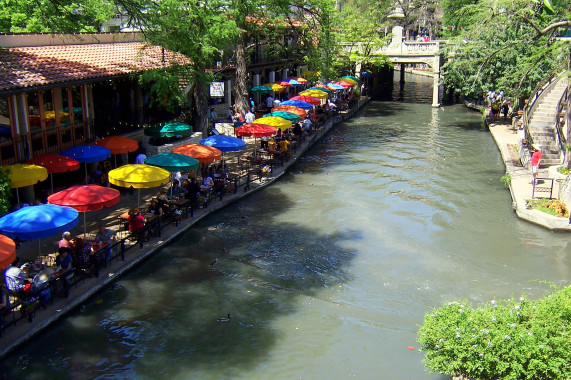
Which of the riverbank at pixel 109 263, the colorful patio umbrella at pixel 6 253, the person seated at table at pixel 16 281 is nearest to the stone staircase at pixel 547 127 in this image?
the riverbank at pixel 109 263

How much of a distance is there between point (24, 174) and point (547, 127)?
2618 cm

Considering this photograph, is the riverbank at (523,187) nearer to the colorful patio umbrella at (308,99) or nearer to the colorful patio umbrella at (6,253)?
the colorful patio umbrella at (308,99)

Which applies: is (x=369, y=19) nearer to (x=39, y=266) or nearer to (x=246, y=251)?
(x=246, y=251)

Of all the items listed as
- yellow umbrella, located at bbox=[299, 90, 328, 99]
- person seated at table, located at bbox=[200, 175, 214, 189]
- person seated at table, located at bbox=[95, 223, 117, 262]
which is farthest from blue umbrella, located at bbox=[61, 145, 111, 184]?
yellow umbrella, located at bbox=[299, 90, 328, 99]

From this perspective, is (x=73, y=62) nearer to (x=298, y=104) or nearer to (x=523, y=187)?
(x=298, y=104)

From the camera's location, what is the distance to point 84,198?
15320 mm

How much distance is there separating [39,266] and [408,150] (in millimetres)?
24432

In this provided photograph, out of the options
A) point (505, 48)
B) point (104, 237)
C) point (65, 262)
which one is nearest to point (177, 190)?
point (104, 237)

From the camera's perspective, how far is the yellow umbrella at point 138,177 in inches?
677

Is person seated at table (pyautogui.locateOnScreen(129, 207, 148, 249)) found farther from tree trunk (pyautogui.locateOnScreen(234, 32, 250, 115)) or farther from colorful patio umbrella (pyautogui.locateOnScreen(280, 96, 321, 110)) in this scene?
tree trunk (pyautogui.locateOnScreen(234, 32, 250, 115))

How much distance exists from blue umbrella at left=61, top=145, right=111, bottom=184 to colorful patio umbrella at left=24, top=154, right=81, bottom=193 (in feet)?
1.93

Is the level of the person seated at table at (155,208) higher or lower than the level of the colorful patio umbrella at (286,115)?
lower

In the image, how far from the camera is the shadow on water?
12114mm

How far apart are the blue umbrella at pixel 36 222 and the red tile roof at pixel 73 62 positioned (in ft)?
17.6
